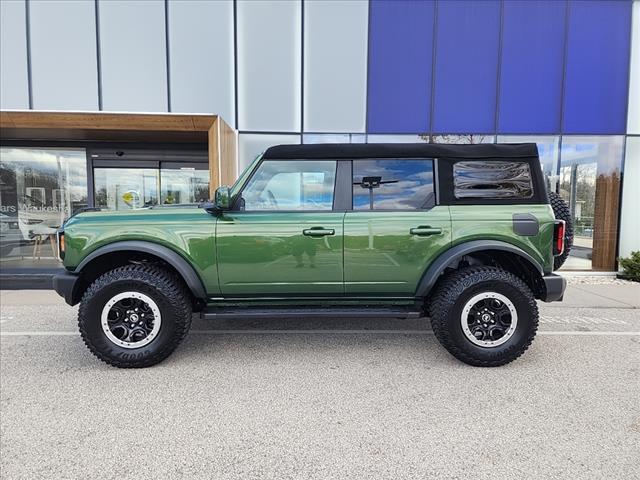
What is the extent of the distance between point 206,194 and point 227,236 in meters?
6.04

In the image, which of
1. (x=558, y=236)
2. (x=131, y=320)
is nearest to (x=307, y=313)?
(x=131, y=320)

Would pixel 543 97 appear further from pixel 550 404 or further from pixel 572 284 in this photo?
pixel 550 404

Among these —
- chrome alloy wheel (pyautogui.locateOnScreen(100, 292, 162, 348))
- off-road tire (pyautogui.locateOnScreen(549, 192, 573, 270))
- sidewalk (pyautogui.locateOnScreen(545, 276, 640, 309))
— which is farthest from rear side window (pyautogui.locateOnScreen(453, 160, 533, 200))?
sidewalk (pyautogui.locateOnScreen(545, 276, 640, 309))

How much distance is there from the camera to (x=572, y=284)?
7.73 metres

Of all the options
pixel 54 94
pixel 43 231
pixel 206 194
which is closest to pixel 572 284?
pixel 206 194

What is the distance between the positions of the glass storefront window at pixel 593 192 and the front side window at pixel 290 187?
7.35 m

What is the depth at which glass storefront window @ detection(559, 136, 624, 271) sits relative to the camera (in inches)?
334

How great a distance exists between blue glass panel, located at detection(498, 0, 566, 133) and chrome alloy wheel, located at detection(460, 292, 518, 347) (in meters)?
6.40

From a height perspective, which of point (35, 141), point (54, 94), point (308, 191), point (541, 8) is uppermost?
point (541, 8)

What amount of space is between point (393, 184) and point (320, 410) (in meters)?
2.09

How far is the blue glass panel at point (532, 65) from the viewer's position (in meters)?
8.21

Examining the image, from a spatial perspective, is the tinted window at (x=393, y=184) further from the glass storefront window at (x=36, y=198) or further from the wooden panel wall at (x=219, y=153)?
the glass storefront window at (x=36, y=198)

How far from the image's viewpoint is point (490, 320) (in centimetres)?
344

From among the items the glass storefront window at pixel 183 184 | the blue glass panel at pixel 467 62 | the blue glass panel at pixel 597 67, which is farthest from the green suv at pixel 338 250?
the blue glass panel at pixel 597 67
